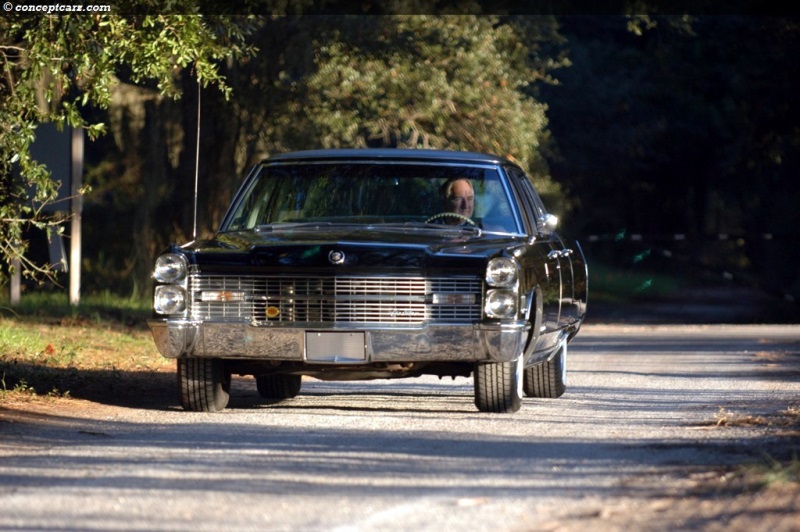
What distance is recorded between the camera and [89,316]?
685 inches

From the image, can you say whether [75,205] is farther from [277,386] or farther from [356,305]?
[356,305]

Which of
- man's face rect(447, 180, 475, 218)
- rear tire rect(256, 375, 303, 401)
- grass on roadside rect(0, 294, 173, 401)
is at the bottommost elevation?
grass on roadside rect(0, 294, 173, 401)

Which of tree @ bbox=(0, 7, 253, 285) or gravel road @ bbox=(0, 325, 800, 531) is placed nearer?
gravel road @ bbox=(0, 325, 800, 531)

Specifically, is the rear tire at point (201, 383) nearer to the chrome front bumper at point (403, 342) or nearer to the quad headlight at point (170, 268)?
the chrome front bumper at point (403, 342)

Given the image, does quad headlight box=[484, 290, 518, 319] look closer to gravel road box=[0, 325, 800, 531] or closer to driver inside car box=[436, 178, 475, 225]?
gravel road box=[0, 325, 800, 531]

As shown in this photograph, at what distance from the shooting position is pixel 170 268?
971cm

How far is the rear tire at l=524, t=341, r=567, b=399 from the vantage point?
11281 mm

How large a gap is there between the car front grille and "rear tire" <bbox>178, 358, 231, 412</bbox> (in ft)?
1.64

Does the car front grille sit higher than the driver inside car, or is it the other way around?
the driver inside car

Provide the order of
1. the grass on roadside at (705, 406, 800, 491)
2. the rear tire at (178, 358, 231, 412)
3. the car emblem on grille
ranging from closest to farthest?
the grass on roadside at (705, 406, 800, 491) < the car emblem on grille < the rear tire at (178, 358, 231, 412)

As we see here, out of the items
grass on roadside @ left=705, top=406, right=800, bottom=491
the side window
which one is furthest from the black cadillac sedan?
grass on roadside @ left=705, top=406, right=800, bottom=491

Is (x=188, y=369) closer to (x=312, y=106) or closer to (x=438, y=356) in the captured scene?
(x=438, y=356)

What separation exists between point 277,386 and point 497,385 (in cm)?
217

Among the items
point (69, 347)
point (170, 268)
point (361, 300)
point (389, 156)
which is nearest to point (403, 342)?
point (361, 300)
